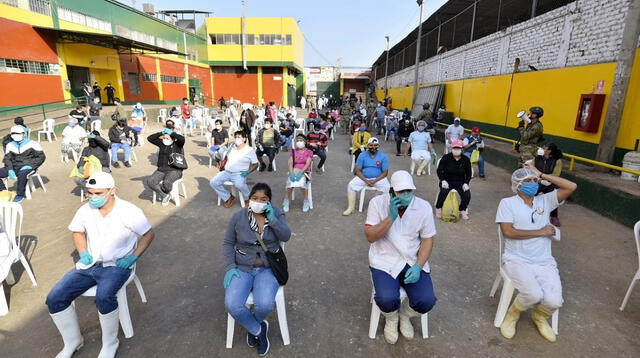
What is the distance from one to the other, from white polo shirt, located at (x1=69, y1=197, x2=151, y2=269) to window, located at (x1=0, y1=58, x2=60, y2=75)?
17.8 m

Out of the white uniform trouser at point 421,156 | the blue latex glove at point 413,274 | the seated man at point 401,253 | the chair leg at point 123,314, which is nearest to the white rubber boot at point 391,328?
the seated man at point 401,253

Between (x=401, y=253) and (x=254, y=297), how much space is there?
1.36m

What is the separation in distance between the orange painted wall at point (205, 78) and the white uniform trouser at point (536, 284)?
3582 cm

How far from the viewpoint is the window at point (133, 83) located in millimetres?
25281

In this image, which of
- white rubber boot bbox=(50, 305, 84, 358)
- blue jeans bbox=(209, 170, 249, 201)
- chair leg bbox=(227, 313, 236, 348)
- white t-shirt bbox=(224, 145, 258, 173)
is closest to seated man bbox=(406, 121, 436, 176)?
white t-shirt bbox=(224, 145, 258, 173)

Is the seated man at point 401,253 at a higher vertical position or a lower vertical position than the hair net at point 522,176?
lower

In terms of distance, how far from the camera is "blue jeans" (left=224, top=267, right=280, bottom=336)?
273cm

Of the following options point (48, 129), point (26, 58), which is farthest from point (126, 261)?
point (26, 58)

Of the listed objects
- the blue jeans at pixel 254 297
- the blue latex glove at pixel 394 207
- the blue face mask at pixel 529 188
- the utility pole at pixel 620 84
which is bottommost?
the blue jeans at pixel 254 297

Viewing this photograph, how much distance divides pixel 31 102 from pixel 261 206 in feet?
65.5

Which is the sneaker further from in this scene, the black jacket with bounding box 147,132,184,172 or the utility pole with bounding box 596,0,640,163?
the utility pole with bounding box 596,0,640,163

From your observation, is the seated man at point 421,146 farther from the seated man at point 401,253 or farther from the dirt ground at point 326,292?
the seated man at point 401,253

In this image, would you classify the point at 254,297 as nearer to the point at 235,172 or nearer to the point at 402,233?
the point at 402,233

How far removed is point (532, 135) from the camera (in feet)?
22.9
